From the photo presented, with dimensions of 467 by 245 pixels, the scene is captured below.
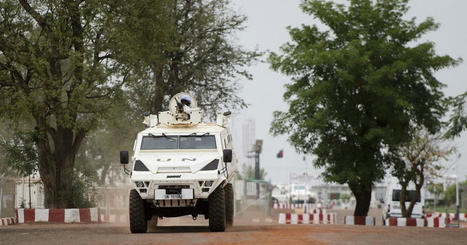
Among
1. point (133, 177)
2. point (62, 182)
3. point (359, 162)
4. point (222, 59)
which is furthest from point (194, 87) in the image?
point (133, 177)

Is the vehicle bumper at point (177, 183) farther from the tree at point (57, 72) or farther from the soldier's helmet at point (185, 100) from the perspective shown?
the tree at point (57, 72)

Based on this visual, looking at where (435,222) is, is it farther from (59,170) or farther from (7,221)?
(7,221)

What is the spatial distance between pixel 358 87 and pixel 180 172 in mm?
25577

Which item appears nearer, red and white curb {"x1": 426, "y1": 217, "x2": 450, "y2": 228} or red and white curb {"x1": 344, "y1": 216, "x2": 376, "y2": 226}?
red and white curb {"x1": 426, "y1": 217, "x2": 450, "y2": 228}

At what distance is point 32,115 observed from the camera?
34719 mm

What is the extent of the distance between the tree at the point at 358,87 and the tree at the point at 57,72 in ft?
38.8

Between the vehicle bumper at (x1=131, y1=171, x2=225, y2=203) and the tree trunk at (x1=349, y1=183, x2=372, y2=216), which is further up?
the vehicle bumper at (x1=131, y1=171, x2=225, y2=203)

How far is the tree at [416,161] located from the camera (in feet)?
154

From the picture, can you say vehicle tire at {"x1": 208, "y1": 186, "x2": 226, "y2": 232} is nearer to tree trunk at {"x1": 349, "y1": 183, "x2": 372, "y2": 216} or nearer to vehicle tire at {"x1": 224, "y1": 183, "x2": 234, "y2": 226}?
vehicle tire at {"x1": 224, "y1": 183, "x2": 234, "y2": 226}

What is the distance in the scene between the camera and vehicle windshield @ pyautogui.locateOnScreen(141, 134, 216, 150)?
2264cm

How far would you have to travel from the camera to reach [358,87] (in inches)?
1799

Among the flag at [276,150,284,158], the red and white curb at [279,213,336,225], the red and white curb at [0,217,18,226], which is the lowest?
the red and white curb at [279,213,336,225]

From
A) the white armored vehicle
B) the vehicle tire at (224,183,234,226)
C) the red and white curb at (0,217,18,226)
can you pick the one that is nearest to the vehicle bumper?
the white armored vehicle

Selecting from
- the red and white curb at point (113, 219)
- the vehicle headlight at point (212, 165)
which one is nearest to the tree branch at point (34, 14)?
the red and white curb at point (113, 219)
